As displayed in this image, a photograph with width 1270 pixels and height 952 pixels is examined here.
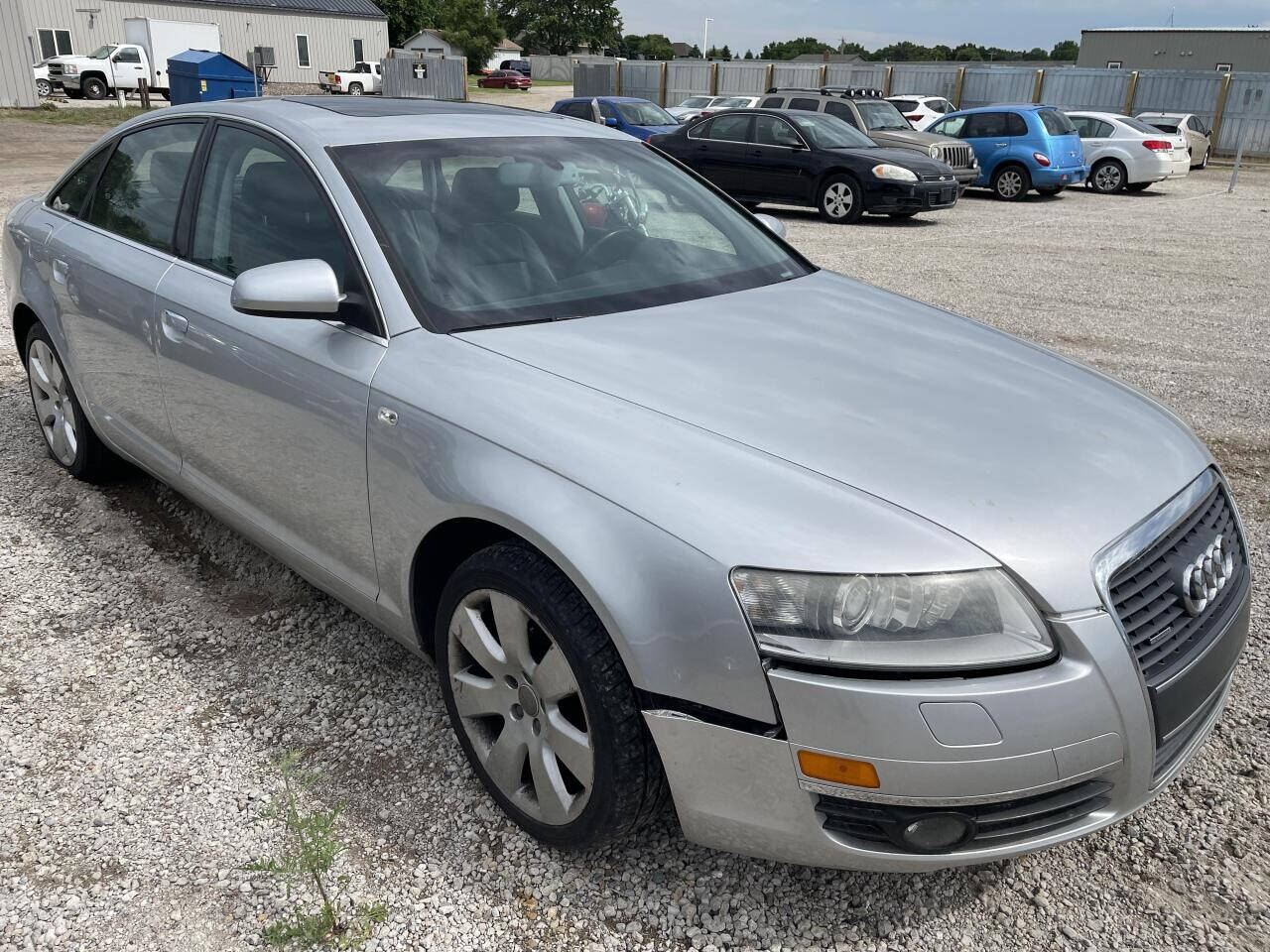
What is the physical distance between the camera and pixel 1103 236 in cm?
1337

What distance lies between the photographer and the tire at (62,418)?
4207mm

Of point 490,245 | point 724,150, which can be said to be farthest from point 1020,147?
point 490,245

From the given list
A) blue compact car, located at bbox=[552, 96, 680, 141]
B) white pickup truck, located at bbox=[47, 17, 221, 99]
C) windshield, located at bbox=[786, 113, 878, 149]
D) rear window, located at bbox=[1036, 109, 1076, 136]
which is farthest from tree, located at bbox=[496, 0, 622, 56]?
windshield, located at bbox=[786, 113, 878, 149]

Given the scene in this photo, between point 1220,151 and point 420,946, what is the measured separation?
1344 inches

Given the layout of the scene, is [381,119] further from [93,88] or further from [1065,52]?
[1065,52]

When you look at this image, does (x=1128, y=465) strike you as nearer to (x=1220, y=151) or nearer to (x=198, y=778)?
(x=198, y=778)

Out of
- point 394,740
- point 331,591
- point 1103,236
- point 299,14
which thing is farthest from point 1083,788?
point 299,14

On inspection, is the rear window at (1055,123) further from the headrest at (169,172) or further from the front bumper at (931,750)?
the front bumper at (931,750)

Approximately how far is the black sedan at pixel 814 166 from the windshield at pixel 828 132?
0.01m

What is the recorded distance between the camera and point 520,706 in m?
2.36

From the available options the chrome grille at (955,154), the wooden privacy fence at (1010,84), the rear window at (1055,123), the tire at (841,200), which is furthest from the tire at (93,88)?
the rear window at (1055,123)

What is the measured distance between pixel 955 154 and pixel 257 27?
4358 centimetres

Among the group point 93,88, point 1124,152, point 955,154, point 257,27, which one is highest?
point 257,27

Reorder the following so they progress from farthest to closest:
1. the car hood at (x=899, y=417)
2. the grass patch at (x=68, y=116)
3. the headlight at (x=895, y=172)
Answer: the grass patch at (x=68, y=116) → the headlight at (x=895, y=172) → the car hood at (x=899, y=417)
